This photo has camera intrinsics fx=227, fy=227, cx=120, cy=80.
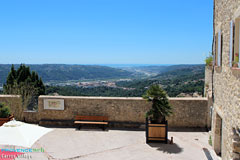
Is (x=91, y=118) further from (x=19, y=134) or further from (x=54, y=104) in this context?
(x=19, y=134)

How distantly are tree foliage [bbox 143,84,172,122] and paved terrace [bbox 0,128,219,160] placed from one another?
1.06 metres

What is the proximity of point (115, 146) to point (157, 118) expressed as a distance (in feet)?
6.16

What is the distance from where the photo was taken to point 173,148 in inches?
312

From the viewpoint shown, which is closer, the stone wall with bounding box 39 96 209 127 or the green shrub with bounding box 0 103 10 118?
A: the green shrub with bounding box 0 103 10 118

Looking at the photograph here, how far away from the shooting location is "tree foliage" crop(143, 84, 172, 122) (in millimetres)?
8445

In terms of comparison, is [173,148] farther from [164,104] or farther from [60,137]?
[60,137]

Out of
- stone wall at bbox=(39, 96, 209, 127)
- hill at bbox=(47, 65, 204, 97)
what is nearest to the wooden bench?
stone wall at bbox=(39, 96, 209, 127)

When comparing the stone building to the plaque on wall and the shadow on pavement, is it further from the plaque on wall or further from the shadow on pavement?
the plaque on wall

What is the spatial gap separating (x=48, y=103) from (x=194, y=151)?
6666mm

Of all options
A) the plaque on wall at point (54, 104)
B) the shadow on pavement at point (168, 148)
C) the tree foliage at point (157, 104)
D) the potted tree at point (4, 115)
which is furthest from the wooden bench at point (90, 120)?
the potted tree at point (4, 115)

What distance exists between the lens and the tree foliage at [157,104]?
845 cm

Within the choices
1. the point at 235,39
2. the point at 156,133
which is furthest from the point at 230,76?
the point at 156,133

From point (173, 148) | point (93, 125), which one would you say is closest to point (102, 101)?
point (93, 125)

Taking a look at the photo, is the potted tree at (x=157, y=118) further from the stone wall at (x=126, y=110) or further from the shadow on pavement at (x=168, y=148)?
the stone wall at (x=126, y=110)
